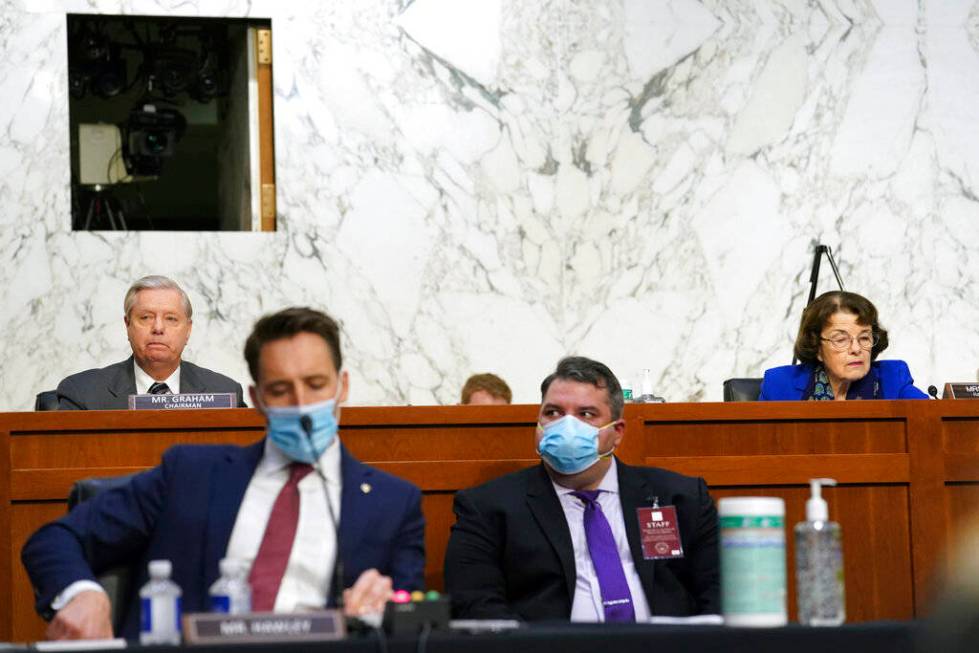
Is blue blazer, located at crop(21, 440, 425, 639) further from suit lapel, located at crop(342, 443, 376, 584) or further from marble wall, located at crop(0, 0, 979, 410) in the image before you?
marble wall, located at crop(0, 0, 979, 410)

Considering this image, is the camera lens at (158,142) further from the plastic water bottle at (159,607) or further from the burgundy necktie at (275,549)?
the plastic water bottle at (159,607)

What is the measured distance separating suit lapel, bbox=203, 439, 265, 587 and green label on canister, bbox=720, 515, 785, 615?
102 centimetres

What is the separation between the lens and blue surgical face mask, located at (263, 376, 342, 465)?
9.95ft

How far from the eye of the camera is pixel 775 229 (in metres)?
7.77

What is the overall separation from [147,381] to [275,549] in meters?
2.71

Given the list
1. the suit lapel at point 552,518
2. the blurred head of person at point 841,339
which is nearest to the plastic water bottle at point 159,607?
the suit lapel at point 552,518

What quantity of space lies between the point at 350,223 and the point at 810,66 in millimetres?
2376

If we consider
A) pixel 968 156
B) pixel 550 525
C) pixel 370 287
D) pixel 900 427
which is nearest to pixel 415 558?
pixel 550 525

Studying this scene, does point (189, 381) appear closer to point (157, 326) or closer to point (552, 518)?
point (157, 326)

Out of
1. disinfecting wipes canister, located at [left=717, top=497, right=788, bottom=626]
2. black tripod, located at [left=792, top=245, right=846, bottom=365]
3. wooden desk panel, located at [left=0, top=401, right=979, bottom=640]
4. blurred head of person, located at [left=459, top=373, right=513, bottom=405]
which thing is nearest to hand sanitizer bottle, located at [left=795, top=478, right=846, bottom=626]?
disinfecting wipes canister, located at [left=717, top=497, right=788, bottom=626]

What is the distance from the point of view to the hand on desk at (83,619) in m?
2.73

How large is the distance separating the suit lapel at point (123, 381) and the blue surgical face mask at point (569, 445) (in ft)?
6.52

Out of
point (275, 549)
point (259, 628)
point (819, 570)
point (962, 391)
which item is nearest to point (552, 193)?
point (962, 391)

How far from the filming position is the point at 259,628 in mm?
2307
